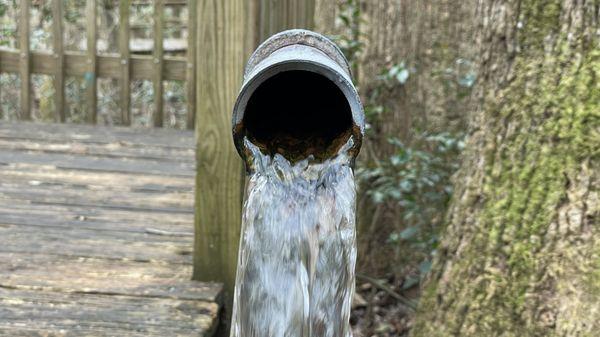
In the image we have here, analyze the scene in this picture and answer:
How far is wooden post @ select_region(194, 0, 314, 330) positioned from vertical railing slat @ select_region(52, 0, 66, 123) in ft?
10.0

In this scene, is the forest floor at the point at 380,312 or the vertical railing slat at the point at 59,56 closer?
the forest floor at the point at 380,312

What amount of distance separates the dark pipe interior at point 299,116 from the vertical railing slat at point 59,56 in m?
3.69

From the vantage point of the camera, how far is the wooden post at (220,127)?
2.56 metres

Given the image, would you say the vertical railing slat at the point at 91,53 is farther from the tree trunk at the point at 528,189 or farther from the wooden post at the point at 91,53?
the tree trunk at the point at 528,189

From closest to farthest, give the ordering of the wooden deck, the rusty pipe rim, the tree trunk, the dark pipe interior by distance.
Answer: the rusty pipe rim < the dark pipe interior < the wooden deck < the tree trunk

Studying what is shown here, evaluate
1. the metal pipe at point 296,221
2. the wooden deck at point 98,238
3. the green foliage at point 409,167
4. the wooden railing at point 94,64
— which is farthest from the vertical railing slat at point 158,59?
the metal pipe at point 296,221

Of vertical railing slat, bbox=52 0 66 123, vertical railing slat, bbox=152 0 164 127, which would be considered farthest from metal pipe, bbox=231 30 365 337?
vertical railing slat, bbox=52 0 66 123

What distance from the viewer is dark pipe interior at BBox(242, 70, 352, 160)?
Result: 194 cm

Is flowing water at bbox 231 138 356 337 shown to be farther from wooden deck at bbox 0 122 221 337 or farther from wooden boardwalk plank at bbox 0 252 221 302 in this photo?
wooden boardwalk plank at bbox 0 252 221 302

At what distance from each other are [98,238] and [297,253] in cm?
164

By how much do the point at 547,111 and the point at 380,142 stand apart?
228cm

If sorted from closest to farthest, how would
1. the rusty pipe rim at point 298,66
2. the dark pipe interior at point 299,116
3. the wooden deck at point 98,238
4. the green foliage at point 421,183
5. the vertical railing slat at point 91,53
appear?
the rusty pipe rim at point 298,66
the dark pipe interior at point 299,116
the wooden deck at point 98,238
the green foliage at point 421,183
the vertical railing slat at point 91,53

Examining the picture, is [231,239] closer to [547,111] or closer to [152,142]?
[547,111]

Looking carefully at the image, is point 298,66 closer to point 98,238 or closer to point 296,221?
point 296,221
